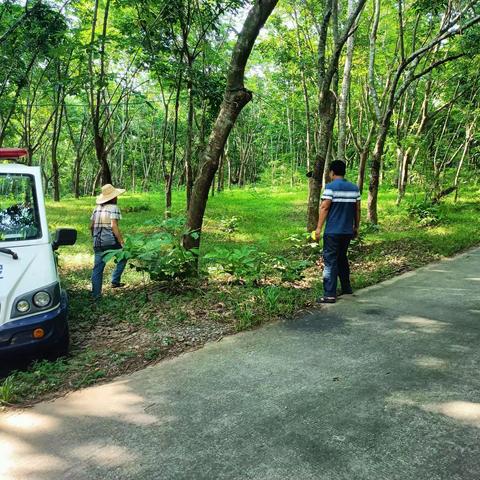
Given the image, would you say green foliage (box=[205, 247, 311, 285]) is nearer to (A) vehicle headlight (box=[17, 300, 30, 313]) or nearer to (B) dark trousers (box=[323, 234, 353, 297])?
(B) dark trousers (box=[323, 234, 353, 297])

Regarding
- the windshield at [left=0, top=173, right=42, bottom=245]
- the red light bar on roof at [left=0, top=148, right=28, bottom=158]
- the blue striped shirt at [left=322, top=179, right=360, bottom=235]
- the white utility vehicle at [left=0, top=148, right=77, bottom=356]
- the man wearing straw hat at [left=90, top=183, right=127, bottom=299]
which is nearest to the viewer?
the white utility vehicle at [left=0, top=148, right=77, bottom=356]

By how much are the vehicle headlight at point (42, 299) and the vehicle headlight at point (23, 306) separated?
74mm

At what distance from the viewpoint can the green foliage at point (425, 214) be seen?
1256 cm

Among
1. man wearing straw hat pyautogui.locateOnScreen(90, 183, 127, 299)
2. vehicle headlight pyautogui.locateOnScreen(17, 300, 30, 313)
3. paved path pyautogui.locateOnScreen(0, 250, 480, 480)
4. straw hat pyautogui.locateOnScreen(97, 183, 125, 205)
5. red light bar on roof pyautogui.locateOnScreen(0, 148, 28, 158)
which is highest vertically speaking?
red light bar on roof pyautogui.locateOnScreen(0, 148, 28, 158)

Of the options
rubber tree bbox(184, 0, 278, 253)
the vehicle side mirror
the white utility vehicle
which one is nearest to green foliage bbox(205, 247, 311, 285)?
rubber tree bbox(184, 0, 278, 253)

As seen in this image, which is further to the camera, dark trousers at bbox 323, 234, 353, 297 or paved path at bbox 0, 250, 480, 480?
dark trousers at bbox 323, 234, 353, 297

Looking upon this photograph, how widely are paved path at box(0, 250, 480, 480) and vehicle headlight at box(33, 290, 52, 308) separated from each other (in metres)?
0.92

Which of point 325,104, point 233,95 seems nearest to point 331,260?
point 233,95

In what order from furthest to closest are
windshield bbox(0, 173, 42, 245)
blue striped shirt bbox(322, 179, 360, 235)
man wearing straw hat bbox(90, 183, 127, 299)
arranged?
man wearing straw hat bbox(90, 183, 127, 299)
blue striped shirt bbox(322, 179, 360, 235)
windshield bbox(0, 173, 42, 245)

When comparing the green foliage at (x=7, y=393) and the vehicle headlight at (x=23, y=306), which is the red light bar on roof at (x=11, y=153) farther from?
the green foliage at (x=7, y=393)

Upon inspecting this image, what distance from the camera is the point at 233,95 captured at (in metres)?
6.34

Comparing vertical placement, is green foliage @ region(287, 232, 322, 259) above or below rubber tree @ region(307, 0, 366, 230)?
below

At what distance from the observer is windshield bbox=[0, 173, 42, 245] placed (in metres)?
4.80

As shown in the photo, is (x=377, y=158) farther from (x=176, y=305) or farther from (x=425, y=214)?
(x=176, y=305)
